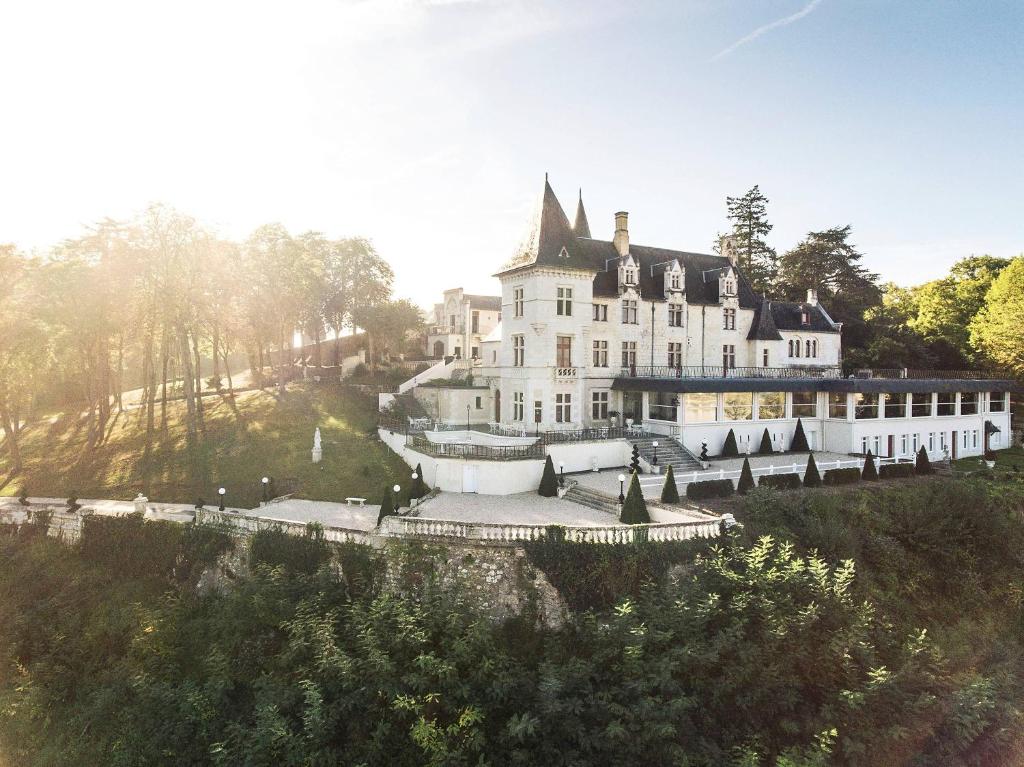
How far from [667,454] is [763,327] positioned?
49.3 feet

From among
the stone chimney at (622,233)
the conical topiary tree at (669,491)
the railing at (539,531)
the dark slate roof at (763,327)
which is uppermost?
the stone chimney at (622,233)

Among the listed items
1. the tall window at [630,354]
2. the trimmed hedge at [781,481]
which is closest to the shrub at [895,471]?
the trimmed hedge at [781,481]

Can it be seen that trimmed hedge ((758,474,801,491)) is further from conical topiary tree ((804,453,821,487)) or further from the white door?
the white door

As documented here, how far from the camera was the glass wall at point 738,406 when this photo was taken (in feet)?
97.7

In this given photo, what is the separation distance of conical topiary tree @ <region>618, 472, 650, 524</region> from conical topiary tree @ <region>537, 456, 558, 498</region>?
15.1 feet

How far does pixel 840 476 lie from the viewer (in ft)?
81.4

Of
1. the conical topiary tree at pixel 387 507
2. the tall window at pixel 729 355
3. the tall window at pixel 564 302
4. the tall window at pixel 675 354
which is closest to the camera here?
the conical topiary tree at pixel 387 507

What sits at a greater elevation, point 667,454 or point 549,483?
point 667,454

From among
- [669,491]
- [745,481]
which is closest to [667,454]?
[745,481]

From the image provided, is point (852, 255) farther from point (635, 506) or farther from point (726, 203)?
point (635, 506)

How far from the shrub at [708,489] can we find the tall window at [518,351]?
1199 centimetres

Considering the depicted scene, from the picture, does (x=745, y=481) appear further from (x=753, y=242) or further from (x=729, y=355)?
(x=753, y=242)

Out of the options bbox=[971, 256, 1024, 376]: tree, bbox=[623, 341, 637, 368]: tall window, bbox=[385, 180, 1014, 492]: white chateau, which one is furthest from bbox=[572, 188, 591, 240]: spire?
bbox=[971, 256, 1024, 376]: tree

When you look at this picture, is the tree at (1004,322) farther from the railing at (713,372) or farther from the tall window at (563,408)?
the tall window at (563,408)
